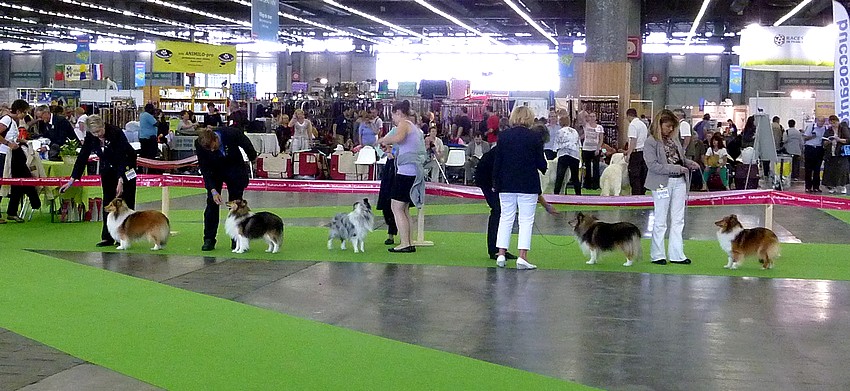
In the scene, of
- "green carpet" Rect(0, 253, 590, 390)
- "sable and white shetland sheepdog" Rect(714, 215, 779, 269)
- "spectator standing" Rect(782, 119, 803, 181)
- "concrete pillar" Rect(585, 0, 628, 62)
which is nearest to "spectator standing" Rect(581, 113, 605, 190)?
"concrete pillar" Rect(585, 0, 628, 62)

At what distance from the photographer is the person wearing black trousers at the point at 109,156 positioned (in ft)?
32.1

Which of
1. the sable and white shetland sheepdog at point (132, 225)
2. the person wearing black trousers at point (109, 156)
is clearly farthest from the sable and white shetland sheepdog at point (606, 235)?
the person wearing black trousers at point (109, 156)

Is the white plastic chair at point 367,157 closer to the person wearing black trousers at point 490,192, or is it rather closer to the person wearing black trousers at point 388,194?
the person wearing black trousers at point 388,194

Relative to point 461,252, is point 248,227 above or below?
above

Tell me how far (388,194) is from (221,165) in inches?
64.2

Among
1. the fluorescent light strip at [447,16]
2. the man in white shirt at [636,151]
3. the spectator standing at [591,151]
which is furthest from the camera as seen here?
the fluorescent light strip at [447,16]

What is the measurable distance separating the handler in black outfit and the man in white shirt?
20.0 ft

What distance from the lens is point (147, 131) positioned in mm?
18859

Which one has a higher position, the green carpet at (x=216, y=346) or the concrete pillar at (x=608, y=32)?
the concrete pillar at (x=608, y=32)

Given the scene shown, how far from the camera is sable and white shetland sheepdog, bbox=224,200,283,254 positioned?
367 inches

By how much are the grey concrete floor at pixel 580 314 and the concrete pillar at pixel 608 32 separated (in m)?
14.1

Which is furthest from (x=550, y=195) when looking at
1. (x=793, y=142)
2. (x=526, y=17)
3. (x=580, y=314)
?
(x=526, y=17)

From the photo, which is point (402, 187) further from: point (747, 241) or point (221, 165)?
point (747, 241)

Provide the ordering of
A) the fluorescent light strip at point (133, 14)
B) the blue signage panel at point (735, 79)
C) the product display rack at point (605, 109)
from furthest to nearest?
the blue signage panel at point (735, 79) < the fluorescent light strip at point (133, 14) < the product display rack at point (605, 109)
